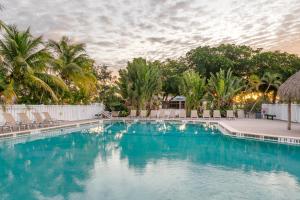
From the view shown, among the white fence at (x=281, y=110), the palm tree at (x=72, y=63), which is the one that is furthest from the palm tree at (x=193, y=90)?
the palm tree at (x=72, y=63)

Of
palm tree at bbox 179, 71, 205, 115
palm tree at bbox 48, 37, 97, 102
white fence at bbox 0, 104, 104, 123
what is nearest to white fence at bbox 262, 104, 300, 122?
palm tree at bbox 179, 71, 205, 115

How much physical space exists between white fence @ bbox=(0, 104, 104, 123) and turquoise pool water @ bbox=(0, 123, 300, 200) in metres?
4.69

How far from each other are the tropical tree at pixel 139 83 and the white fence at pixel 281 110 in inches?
372

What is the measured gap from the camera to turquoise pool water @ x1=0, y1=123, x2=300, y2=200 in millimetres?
5410

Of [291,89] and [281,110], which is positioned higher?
[291,89]

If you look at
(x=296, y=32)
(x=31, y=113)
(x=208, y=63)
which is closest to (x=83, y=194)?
(x=31, y=113)

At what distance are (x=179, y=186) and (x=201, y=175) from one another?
41.5 inches

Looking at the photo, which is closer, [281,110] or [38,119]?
[38,119]

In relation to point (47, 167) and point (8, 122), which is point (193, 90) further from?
point (47, 167)

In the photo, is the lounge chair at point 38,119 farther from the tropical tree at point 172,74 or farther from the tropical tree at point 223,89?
the tropical tree at point 172,74

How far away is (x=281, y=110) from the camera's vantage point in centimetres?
2156

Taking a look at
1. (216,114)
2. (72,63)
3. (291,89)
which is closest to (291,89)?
(291,89)

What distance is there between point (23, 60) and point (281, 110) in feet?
57.0

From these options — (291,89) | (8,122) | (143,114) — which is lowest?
(8,122)
